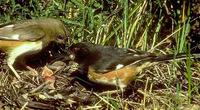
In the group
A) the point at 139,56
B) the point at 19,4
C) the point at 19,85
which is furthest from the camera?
the point at 19,4

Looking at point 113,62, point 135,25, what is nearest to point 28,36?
point 113,62

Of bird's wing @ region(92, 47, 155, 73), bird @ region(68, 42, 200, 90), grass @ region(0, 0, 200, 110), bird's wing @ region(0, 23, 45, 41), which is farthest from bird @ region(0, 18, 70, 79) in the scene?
bird's wing @ region(92, 47, 155, 73)

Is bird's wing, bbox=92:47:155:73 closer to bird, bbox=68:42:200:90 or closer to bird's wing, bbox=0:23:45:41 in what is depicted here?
bird, bbox=68:42:200:90

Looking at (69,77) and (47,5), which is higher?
(47,5)

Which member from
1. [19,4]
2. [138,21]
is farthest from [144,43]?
[19,4]

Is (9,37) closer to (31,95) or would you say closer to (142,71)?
(31,95)

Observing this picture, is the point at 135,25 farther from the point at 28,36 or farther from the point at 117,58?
the point at 28,36

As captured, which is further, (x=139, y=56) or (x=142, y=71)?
(x=142, y=71)
